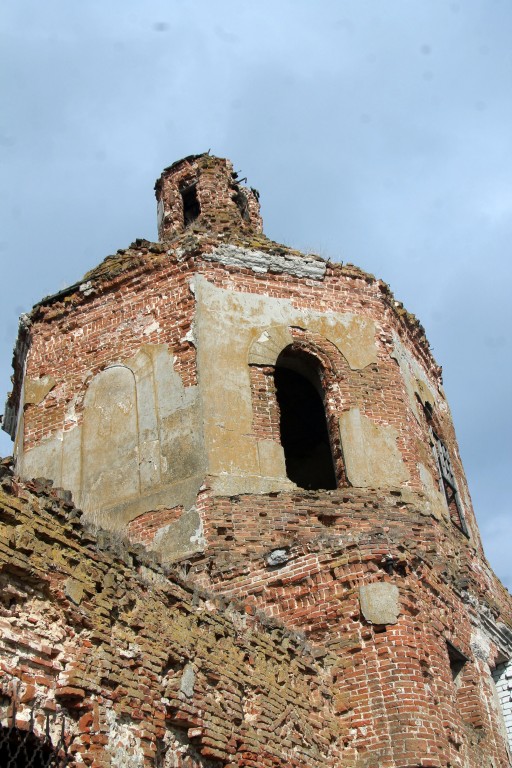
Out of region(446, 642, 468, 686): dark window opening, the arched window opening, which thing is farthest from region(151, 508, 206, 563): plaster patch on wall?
the arched window opening

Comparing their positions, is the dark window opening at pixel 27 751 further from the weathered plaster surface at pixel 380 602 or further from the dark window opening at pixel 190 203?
the dark window opening at pixel 190 203

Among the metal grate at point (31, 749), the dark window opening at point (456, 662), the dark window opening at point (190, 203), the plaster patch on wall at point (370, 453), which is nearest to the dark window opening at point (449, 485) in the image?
the plaster patch on wall at point (370, 453)

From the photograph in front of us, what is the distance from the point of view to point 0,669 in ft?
17.4

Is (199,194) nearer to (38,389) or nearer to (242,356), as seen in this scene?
(242,356)

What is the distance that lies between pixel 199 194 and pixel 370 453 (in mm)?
5666

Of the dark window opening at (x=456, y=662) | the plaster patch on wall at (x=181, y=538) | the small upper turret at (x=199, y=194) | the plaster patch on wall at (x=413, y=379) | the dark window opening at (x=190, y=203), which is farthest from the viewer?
the dark window opening at (x=190, y=203)

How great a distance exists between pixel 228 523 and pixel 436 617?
2.41 metres

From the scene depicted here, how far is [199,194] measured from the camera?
14.7 meters

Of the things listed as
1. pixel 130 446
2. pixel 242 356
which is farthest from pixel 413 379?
pixel 130 446

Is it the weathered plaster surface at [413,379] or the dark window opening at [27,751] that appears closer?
the dark window opening at [27,751]

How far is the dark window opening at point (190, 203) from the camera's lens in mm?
14992

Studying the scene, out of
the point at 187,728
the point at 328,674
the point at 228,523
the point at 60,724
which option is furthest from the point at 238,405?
the point at 60,724

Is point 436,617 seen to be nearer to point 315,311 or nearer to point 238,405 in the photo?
point 238,405

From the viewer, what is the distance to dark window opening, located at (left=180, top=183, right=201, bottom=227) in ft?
49.2
